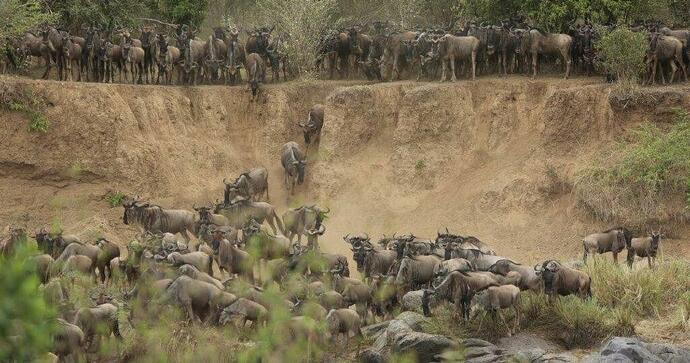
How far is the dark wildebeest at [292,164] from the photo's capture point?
1044 inches

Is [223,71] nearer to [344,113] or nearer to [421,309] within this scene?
[344,113]

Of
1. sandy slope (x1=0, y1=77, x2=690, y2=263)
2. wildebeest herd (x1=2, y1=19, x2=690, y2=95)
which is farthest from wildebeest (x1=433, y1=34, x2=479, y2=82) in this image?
sandy slope (x1=0, y1=77, x2=690, y2=263)

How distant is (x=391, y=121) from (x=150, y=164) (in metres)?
6.80

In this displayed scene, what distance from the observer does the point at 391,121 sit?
2777 cm

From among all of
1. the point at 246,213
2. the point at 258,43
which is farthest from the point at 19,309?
the point at 258,43

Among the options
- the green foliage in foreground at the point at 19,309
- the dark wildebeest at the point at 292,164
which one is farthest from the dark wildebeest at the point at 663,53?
the green foliage in foreground at the point at 19,309

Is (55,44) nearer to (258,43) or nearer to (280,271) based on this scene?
(258,43)

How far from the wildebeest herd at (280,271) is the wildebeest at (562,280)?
17 millimetres

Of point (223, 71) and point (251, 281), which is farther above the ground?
point (223, 71)

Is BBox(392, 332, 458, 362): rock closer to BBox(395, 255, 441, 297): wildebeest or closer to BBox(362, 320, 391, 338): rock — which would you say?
BBox(362, 320, 391, 338): rock

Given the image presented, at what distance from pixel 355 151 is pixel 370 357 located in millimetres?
13117

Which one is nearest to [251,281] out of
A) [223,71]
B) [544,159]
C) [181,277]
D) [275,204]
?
[181,277]

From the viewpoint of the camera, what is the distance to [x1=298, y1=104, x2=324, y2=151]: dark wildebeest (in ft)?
91.7

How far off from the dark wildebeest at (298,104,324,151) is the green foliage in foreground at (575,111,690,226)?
8.09 m
